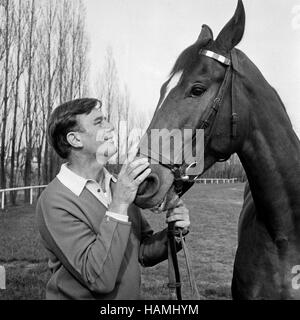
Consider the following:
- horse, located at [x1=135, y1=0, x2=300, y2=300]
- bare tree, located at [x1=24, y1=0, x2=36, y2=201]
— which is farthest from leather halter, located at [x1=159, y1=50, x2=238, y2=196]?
bare tree, located at [x1=24, y1=0, x2=36, y2=201]

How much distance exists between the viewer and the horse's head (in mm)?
1802

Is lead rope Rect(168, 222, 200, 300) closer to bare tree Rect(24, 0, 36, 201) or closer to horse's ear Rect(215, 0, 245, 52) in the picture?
horse's ear Rect(215, 0, 245, 52)

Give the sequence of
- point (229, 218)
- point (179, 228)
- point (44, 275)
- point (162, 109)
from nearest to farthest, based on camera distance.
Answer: point (162, 109) < point (179, 228) < point (44, 275) < point (229, 218)

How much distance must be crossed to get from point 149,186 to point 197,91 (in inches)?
23.4

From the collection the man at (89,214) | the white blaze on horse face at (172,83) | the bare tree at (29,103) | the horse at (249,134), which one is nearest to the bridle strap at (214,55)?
the horse at (249,134)

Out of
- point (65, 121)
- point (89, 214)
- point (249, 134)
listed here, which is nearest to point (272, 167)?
point (249, 134)

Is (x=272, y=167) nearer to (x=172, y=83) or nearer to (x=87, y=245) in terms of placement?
(x=172, y=83)

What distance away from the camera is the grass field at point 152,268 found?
14.2ft

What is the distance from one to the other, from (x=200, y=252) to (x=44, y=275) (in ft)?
10.6

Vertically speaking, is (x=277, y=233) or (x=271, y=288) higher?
(x=277, y=233)

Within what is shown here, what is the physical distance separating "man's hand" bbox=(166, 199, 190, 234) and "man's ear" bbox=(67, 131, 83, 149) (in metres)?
0.65

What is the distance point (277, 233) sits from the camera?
199cm
